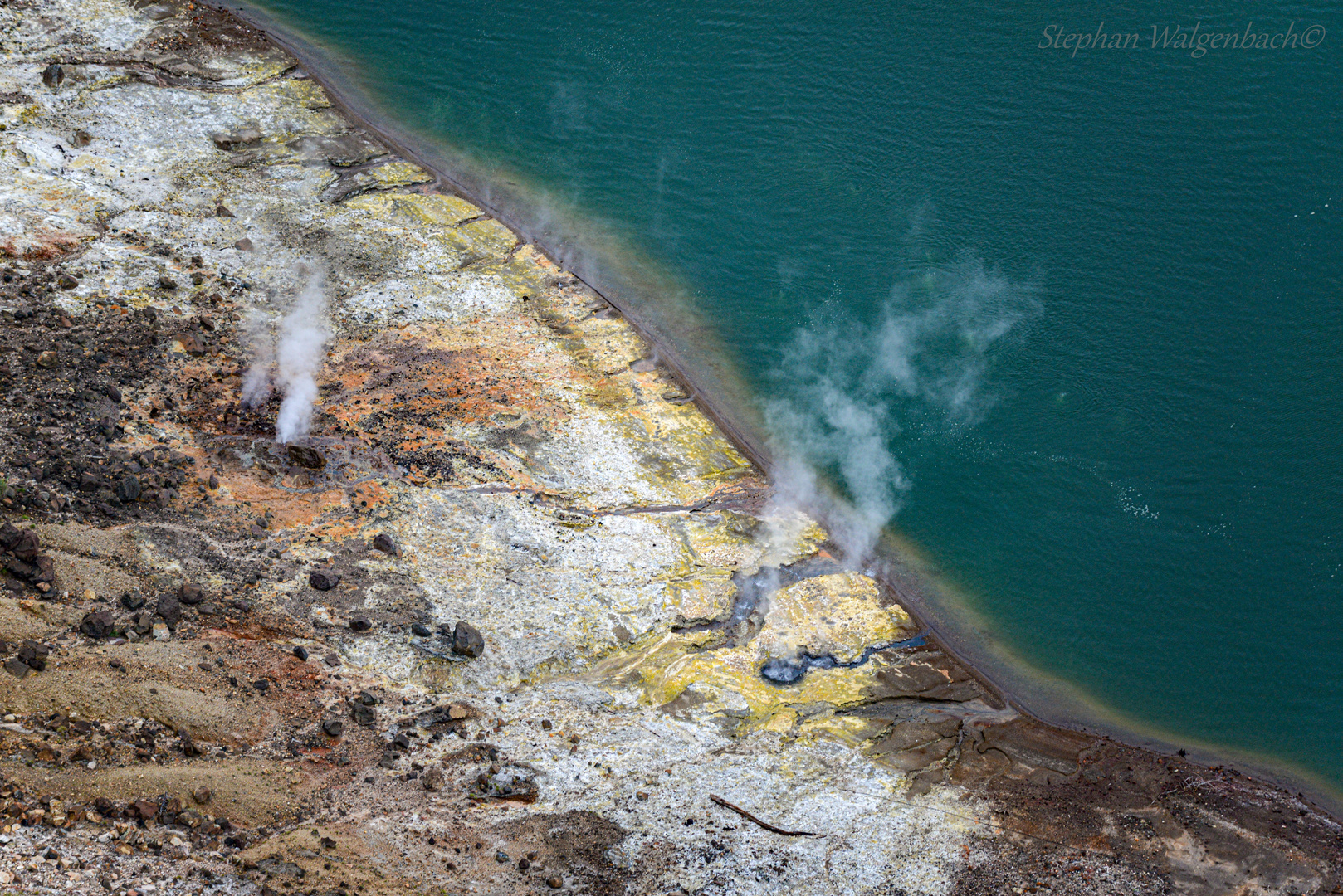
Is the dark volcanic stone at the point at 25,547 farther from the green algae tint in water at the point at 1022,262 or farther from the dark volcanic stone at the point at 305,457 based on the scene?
the green algae tint in water at the point at 1022,262

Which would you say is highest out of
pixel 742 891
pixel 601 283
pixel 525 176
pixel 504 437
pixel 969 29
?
pixel 969 29

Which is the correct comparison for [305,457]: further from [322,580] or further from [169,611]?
[169,611]

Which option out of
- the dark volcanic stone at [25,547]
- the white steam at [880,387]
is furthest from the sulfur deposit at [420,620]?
the white steam at [880,387]

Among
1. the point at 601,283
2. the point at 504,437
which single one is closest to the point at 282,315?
the point at 504,437

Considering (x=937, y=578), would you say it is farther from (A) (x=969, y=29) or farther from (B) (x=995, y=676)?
(A) (x=969, y=29)

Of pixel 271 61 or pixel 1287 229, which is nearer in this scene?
pixel 1287 229

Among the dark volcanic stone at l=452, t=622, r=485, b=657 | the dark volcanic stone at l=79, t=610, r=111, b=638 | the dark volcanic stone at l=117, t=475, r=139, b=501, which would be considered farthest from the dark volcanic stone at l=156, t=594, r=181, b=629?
the dark volcanic stone at l=452, t=622, r=485, b=657
